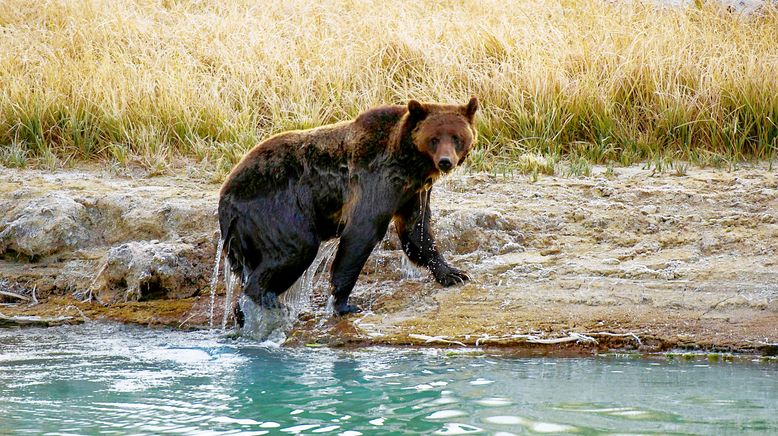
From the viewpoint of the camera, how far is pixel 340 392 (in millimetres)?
5324

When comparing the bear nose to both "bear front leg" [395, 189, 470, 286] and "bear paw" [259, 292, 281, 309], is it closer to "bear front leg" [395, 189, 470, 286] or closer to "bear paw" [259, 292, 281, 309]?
"bear front leg" [395, 189, 470, 286]

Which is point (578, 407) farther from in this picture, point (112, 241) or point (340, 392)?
point (112, 241)

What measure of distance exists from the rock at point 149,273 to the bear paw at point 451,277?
1.88 metres

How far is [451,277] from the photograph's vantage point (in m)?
7.48

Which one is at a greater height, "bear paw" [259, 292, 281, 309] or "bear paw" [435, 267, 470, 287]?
"bear paw" [435, 267, 470, 287]

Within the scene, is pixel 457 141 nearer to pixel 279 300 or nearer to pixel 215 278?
pixel 279 300

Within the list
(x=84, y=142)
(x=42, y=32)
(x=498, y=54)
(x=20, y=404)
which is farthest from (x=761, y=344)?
(x=42, y=32)

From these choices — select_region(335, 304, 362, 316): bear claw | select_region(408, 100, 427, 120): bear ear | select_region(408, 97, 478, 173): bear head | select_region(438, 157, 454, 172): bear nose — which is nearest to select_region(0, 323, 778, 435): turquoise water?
select_region(335, 304, 362, 316): bear claw

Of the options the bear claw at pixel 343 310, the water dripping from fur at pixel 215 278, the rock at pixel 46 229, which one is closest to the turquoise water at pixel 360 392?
the bear claw at pixel 343 310

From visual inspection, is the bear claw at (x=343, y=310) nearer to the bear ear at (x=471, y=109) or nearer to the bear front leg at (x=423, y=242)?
the bear front leg at (x=423, y=242)

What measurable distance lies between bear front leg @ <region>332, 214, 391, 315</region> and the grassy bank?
2849mm

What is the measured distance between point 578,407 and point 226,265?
3424 mm

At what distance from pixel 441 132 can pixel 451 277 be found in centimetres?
115

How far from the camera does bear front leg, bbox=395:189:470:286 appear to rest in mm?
7445
